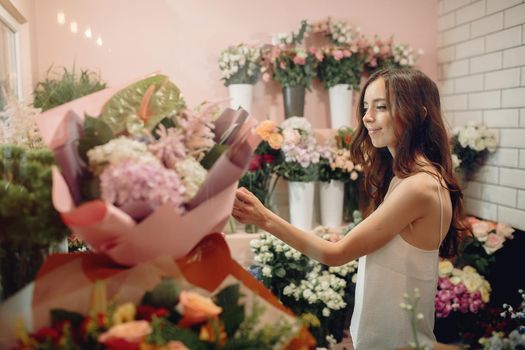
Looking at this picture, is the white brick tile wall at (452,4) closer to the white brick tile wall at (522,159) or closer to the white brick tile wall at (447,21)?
the white brick tile wall at (447,21)

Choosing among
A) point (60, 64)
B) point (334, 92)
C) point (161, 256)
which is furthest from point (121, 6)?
point (161, 256)

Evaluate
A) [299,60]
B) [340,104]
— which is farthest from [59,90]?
[340,104]

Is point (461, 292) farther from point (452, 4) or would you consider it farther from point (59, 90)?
point (59, 90)

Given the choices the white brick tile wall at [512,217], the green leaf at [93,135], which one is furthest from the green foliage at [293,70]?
the green leaf at [93,135]

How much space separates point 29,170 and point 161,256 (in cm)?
27

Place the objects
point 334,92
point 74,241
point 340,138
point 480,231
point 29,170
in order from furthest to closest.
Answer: point 334,92 → point 340,138 → point 480,231 → point 74,241 → point 29,170

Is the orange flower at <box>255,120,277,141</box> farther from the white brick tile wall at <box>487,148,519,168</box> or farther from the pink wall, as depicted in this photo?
the white brick tile wall at <box>487,148,519,168</box>

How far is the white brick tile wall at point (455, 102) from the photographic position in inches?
113

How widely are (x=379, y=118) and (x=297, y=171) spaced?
1244mm

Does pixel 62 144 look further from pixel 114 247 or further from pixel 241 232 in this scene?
pixel 241 232

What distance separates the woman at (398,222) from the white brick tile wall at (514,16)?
1.38m

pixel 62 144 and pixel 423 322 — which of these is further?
pixel 423 322

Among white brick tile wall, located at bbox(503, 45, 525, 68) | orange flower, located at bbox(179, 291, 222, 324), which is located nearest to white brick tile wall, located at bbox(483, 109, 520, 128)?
white brick tile wall, located at bbox(503, 45, 525, 68)

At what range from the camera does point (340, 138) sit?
2.68 metres
